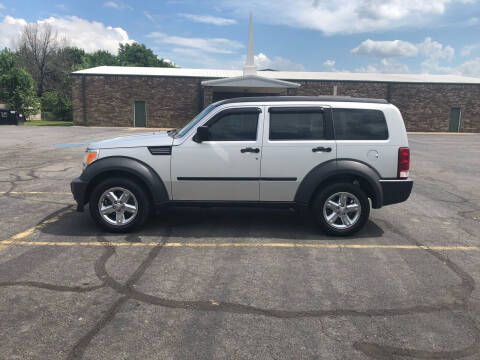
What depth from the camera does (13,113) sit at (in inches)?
1367

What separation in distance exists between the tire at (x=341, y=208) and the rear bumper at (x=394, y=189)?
30cm

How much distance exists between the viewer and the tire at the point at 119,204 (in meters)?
5.63

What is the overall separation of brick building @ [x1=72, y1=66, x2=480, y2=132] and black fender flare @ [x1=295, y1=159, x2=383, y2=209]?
28.7m

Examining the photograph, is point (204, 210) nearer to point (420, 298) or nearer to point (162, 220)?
point (162, 220)

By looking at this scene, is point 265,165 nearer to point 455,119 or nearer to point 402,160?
point 402,160

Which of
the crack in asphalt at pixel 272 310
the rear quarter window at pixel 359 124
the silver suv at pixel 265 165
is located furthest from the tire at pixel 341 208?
the crack in asphalt at pixel 272 310

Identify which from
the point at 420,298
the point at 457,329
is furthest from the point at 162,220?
the point at 457,329

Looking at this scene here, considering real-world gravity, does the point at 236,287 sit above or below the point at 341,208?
below

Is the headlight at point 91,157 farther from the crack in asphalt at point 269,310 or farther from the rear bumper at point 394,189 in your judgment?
the rear bumper at point 394,189

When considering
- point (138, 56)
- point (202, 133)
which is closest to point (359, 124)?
point (202, 133)

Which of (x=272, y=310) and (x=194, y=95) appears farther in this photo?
(x=194, y=95)

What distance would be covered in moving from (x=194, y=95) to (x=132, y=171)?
29.8 m

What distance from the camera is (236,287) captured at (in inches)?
159

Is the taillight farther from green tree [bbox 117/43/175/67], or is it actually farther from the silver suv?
green tree [bbox 117/43/175/67]
